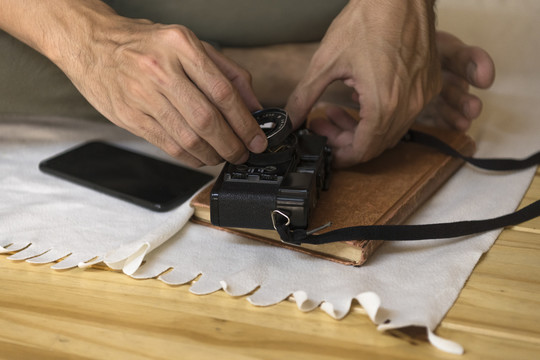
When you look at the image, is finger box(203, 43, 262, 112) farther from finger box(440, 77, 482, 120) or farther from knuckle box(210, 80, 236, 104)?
finger box(440, 77, 482, 120)

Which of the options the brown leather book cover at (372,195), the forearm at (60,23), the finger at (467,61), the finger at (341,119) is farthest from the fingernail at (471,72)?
the forearm at (60,23)

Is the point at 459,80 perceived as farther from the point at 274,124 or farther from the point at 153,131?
the point at 153,131

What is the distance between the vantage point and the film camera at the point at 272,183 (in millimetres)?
749

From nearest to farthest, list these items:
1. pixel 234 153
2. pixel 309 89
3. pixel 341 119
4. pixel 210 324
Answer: pixel 210 324, pixel 234 153, pixel 309 89, pixel 341 119

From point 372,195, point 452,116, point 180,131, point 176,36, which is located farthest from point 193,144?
point 452,116

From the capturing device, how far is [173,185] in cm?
95

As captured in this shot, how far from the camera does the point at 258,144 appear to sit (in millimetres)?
804

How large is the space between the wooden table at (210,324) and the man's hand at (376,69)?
A: 25 centimetres

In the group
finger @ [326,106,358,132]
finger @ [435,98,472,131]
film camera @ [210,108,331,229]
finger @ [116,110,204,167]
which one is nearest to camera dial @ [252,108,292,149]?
film camera @ [210,108,331,229]

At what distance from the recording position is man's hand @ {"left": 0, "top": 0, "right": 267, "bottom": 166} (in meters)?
0.76

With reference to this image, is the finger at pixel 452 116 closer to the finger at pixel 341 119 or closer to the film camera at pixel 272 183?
the finger at pixel 341 119

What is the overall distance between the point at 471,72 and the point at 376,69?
0.29m

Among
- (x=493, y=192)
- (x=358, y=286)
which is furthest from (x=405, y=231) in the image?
(x=493, y=192)

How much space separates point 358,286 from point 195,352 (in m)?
0.20
